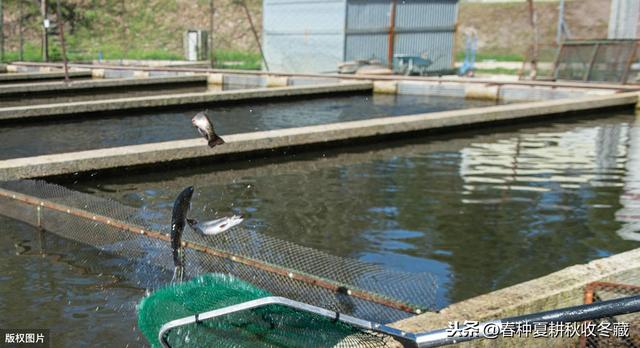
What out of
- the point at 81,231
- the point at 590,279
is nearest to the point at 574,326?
the point at 590,279

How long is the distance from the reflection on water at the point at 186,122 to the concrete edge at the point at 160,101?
233 millimetres

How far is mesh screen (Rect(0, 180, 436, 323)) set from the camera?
549 centimetres

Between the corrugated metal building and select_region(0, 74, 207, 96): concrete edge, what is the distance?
20.4 feet

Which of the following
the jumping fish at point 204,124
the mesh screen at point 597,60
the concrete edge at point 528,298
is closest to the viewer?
the concrete edge at point 528,298

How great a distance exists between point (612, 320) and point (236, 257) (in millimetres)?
3057

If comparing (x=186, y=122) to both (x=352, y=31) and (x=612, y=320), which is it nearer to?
(x=612, y=320)

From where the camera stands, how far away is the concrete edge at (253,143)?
9.98 meters

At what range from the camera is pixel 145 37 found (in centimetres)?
5625

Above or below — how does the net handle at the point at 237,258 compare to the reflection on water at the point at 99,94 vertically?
above

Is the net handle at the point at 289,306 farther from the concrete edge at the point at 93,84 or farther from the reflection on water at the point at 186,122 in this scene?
the concrete edge at the point at 93,84

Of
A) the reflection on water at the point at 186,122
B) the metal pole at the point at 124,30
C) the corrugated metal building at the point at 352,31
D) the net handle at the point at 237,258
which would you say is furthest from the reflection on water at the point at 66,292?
the metal pole at the point at 124,30

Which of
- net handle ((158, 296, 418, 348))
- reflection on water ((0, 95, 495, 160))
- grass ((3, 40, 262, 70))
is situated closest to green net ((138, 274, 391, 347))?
net handle ((158, 296, 418, 348))

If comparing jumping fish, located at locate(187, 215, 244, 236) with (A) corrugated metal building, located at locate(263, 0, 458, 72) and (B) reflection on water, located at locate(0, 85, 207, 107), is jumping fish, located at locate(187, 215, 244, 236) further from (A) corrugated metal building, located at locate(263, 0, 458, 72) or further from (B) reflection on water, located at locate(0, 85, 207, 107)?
(A) corrugated metal building, located at locate(263, 0, 458, 72)

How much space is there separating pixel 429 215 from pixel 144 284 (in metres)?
3.75
